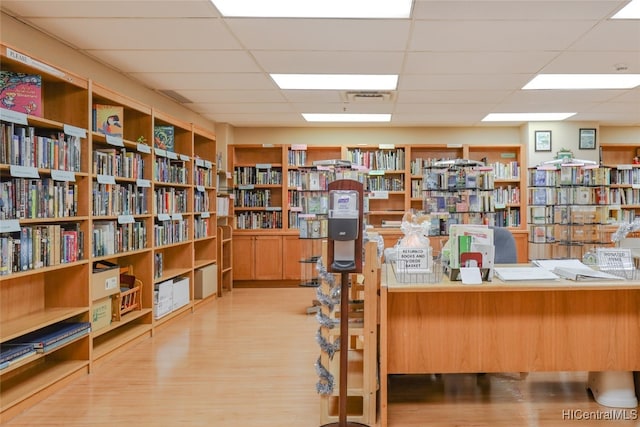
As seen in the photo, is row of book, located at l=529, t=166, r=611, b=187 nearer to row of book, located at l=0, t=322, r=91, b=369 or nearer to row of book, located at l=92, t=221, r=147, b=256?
row of book, located at l=92, t=221, r=147, b=256

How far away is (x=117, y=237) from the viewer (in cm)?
416

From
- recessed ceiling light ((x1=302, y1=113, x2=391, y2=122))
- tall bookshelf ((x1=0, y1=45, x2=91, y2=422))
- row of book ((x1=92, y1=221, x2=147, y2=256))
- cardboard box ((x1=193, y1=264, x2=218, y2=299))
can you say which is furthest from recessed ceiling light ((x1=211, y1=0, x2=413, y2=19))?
cardboard box ((x1=193, y1=264, x2=218, y2=299))

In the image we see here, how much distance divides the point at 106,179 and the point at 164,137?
1.53 meters

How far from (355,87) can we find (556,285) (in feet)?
10.6

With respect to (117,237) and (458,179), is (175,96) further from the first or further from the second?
(458,179)

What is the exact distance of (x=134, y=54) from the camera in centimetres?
407

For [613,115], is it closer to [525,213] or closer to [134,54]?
[525,213]

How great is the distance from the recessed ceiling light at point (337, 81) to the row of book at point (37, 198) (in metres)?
2.21

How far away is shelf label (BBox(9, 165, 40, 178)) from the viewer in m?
2.87

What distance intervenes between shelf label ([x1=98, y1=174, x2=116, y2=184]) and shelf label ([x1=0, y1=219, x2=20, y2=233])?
37.9 inches

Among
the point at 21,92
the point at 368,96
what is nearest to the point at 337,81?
the point at 368,96

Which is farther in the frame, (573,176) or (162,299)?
(573,176)

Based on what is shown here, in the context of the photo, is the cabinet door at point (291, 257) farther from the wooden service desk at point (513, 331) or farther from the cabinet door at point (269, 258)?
the wooden service desk at point (513, 331)

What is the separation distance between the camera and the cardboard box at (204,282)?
612 centimetres
